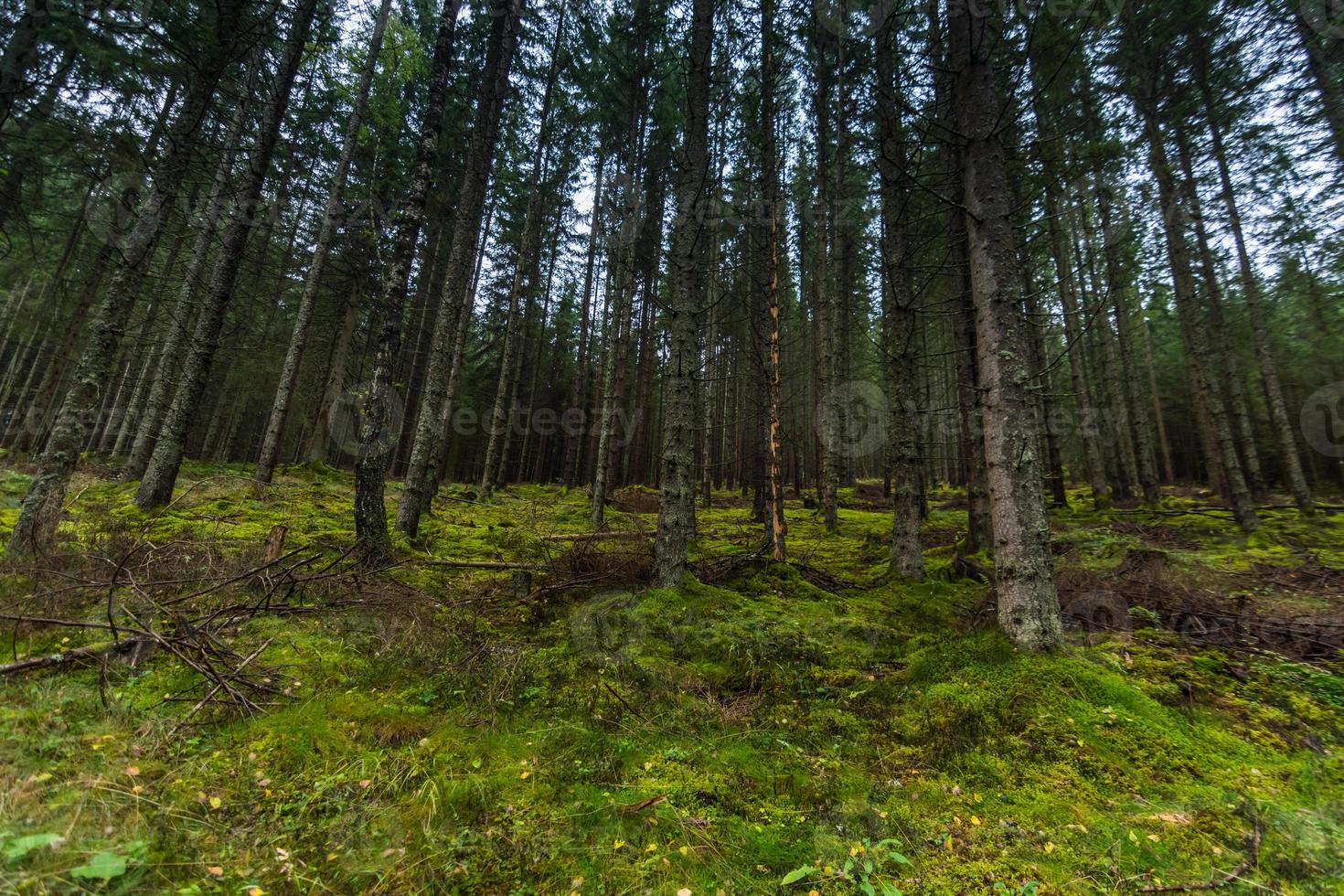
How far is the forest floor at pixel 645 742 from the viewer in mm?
1995

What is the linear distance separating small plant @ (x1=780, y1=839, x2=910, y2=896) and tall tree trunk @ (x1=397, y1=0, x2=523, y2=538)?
7995mm

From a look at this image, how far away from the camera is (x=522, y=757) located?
283 centimetres

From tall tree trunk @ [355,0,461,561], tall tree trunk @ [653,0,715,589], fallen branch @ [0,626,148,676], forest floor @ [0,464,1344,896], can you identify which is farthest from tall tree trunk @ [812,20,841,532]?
fallen branch @ [0,626,148,676]

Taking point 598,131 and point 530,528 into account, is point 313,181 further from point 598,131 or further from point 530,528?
point 530,528

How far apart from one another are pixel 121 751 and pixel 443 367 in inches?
294

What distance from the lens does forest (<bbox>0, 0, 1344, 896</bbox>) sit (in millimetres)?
2188

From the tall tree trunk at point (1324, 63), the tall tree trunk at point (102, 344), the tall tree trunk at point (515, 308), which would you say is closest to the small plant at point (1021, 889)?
the tall tree trunk at point (102, 344)

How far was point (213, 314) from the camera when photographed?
8219 mm

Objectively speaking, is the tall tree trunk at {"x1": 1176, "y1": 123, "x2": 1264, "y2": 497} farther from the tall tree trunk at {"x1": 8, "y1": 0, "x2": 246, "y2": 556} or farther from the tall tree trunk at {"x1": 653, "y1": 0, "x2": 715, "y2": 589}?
the tall tree trunk at {"x1": 8, "y1": 0, "x2": 246, "y2": 556}

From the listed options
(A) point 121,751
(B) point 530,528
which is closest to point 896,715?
(A) point 121,751

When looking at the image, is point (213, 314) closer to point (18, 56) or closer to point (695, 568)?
point (18, 56)

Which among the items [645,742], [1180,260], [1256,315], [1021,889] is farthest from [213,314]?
[1256,315]

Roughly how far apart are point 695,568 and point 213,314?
30.9 feet

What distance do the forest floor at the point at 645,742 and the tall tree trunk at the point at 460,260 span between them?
2.92 m
